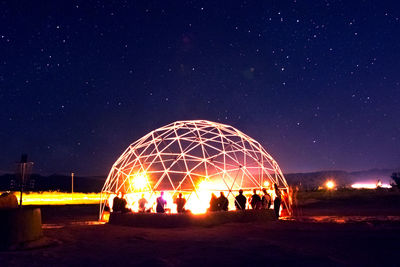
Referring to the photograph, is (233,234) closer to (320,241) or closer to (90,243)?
(320,241)

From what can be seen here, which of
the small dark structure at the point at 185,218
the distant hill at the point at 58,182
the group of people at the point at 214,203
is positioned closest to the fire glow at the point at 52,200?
the group of people at the point at 214,203

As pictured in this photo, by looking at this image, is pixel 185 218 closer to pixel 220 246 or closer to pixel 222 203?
pixel 222 203

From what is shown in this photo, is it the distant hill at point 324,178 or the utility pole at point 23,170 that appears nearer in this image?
the utility pole at point 23,170

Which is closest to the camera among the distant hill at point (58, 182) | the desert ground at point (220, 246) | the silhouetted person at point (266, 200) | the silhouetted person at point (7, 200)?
the desert ground at point (220, 246)

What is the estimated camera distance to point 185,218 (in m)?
11.6

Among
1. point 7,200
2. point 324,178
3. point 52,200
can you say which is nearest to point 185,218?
point 7,200

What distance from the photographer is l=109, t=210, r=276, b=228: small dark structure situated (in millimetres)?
11641

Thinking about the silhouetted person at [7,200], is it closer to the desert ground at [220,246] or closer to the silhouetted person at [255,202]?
the desert ground at [220,246]

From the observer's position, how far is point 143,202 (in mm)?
13375

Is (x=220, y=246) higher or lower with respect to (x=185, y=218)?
lower

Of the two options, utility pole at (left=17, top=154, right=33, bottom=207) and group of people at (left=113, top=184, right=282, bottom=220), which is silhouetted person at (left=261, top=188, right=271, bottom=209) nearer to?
group of people at (left=113, top=184, right=282, bottom=220)

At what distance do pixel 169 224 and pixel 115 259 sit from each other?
4912 millimetres

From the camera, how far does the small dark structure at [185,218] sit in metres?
11.6

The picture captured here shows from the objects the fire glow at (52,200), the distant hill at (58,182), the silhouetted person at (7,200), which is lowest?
the fire glow at (52,200)
